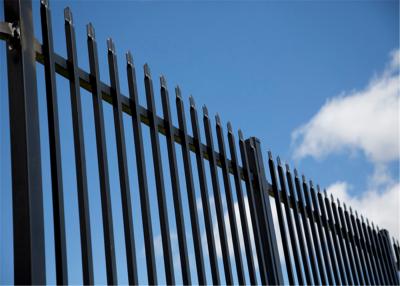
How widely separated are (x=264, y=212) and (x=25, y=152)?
201 centimetres

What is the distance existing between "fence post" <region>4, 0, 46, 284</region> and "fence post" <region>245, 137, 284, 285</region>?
1.92m

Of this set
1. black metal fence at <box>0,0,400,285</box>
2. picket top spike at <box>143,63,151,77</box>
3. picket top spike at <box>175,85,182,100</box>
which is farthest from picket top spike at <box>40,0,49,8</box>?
picket top spike at <box>175,85,182,100</box>

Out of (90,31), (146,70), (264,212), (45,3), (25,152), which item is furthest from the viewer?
(264,212)

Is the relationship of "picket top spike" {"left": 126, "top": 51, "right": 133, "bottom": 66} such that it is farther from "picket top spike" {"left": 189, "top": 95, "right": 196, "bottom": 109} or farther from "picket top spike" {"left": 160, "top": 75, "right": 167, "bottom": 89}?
"picket top spike" {"left": 189, "top": 95, "right": 196, "bottom": 109}

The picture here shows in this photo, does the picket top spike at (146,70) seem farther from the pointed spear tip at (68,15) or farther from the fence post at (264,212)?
the fence post at (264,212)

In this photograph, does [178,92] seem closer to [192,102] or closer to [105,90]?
[192,102]

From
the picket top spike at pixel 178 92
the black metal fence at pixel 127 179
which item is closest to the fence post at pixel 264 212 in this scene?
the black metal fence at pixel 127 179

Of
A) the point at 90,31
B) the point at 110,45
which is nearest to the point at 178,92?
the point at 110,45

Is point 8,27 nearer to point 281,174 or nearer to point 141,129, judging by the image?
point 141,129

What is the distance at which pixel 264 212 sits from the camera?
3490mm

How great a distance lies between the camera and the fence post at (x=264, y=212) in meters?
3.36

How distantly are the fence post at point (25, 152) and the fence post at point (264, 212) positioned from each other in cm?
192

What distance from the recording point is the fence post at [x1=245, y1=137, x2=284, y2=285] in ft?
11.0

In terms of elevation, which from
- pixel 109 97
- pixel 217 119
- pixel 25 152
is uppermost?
pixel 217 119
